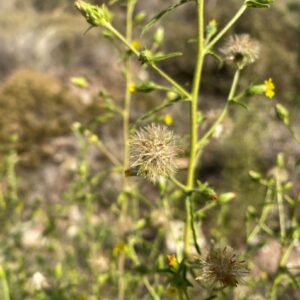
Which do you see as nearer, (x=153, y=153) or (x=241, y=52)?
(x=153, y=153)

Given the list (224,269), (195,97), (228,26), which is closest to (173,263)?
(224,269)

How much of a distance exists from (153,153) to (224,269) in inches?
16.0

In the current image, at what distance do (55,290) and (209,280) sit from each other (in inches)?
56.4

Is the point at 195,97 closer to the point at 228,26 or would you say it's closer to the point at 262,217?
the point at 228,26

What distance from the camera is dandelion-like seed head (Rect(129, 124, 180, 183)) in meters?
1.46

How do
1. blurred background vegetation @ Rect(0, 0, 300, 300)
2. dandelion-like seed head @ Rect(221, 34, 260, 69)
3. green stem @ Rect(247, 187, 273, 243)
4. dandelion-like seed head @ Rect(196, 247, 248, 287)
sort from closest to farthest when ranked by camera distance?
dandelion-like seed head @ Rect(196, 247, 248, 287) < dandelion-like seed head @ Rect(221, 34, 260, 69) < green stem @ Rect(247, 187, 273, 243) < blurred background vegetation @ Rect(0, 0, 300, 300)

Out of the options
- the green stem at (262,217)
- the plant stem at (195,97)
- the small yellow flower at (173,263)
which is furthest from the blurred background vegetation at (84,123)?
the small yellow flower at (173,263)

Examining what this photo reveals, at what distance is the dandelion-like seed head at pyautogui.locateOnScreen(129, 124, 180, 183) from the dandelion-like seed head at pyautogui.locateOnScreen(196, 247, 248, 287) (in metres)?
0.29

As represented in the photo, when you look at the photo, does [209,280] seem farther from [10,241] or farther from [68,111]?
[68,111]

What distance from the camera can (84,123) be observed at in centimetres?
379

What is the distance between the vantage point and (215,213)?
5.11 m

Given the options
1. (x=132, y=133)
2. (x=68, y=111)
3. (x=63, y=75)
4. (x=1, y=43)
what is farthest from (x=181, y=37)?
(x=132, y=133)

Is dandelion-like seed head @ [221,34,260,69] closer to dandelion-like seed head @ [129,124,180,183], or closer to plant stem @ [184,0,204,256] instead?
plant stem @ [184,0,204,256]

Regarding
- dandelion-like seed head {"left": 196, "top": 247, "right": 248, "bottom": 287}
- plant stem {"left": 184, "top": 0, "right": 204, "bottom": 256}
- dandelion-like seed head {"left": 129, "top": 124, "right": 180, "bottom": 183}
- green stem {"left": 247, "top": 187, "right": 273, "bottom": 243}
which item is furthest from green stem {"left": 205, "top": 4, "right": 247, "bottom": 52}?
green stem {"left": 247, "top": 187, "right": 273, "bottom": 243}
